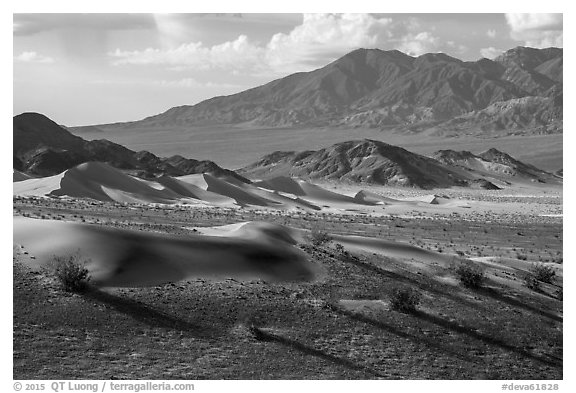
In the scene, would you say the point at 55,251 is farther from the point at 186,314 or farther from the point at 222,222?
the point at 222,222

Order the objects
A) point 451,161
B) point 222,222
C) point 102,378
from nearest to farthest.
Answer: point 102,378
point 222,222
point 451,161

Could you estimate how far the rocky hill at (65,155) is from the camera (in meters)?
109

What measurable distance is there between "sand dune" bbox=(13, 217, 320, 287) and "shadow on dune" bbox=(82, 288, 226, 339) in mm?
1207

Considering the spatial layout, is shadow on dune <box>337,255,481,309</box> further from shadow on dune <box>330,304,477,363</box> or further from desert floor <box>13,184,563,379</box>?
shadow on dune <box>330,304,477,363</box>

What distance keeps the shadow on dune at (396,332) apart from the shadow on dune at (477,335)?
154 centimetres

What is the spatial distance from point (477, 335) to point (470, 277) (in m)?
5.43

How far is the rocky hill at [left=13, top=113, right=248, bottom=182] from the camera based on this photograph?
358ft

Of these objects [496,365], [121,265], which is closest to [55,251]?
[121,265]

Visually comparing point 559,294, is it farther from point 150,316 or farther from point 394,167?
point 394,167

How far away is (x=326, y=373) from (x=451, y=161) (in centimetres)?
15760

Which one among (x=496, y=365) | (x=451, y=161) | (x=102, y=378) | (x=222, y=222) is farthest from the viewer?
(x=451, y=161)

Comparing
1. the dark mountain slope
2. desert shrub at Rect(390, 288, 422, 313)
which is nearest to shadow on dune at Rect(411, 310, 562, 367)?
desert shrub at Rect(390, 288, 422, 313)

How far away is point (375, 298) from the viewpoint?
29703 millimetres

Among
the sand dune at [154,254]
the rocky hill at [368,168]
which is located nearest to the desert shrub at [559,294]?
the sand dune at [154,254]
